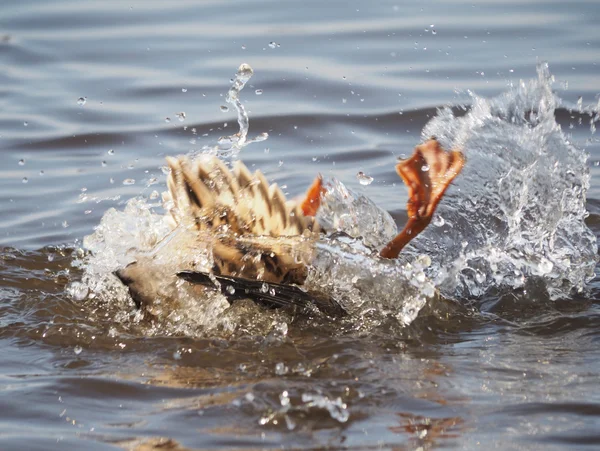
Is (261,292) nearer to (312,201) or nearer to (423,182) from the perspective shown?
(312,201)

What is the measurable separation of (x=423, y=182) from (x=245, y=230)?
0.70 meters

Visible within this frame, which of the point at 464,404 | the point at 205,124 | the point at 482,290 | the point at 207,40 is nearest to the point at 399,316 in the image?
the point at 482,290

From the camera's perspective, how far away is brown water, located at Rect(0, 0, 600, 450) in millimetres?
2510

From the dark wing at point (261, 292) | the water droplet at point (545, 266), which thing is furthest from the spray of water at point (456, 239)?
the dark wing at point (261, 292)

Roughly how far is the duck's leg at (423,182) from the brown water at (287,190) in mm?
313

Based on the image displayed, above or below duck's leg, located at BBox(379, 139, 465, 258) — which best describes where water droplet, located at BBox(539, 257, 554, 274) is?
below

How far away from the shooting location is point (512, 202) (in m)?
4.11

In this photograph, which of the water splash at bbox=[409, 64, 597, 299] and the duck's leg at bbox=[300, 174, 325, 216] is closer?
the duck's leg at bbox=[300, 174, 325, 216]

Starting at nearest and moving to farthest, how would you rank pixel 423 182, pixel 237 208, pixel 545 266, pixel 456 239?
pixel 237 208
pixel 423 182
pixel 545 266
pixel 456 239

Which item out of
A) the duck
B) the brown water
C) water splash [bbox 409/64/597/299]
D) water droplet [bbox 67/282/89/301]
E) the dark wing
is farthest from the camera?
water splash [bbox 409/64/597/299]

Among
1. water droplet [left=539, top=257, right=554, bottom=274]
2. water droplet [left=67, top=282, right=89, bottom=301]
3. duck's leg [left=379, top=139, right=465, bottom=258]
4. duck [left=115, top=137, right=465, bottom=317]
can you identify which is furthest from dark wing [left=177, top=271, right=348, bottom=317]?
water droplet [left=539, top=257, right=554, bottom=274]

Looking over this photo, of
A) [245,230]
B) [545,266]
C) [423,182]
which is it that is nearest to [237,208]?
[245,230]

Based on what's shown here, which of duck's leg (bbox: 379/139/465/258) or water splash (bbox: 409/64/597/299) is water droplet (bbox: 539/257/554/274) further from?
duck's leg (bbox: 379/139/465/258)

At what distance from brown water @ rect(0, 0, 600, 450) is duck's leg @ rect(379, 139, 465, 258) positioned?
31cm
